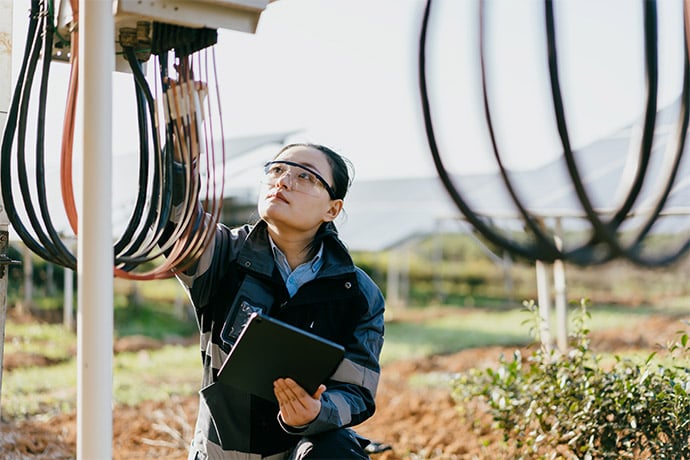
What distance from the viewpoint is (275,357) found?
1762mm

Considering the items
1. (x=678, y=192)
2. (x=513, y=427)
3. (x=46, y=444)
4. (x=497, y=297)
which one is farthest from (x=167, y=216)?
(x=497, y=297)

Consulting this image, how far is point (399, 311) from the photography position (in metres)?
10.8

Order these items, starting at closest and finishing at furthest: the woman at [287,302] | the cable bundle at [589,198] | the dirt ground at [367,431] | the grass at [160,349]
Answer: the cable bundle at [589,198], the woman at [287,302], the dirt ground at [367,431], the grass at [160,349]

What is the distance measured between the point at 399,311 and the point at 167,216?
9.07 m

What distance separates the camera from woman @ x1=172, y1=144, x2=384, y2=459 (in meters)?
1.98

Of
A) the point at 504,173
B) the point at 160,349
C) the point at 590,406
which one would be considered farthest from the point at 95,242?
the point at 160,349

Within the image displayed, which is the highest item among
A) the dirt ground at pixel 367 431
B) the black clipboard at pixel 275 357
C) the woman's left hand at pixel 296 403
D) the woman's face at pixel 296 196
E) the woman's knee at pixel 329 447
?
the woman's face at pixel 296 196

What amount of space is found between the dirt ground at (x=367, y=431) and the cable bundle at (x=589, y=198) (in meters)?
2.03

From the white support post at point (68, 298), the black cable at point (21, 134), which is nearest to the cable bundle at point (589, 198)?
the black cable at point (21, 134)

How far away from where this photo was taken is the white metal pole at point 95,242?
1568 mm

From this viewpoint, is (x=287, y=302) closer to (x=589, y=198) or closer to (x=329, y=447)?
(x=329, y=447)

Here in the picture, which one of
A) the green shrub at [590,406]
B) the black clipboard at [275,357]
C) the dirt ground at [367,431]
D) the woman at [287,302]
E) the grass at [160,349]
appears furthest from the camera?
the grass at [160,349]

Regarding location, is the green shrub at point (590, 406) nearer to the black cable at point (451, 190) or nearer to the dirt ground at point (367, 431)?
the dirt ground at point (367, 431)

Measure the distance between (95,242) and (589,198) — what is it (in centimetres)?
87
